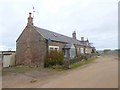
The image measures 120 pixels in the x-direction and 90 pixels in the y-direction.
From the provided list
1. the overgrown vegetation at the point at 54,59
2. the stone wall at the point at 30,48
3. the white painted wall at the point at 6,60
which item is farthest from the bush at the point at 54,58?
the white painted wall at the point at 6,60

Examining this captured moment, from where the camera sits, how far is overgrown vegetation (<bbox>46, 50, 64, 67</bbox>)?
88.6 ft

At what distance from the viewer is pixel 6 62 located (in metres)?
30.3

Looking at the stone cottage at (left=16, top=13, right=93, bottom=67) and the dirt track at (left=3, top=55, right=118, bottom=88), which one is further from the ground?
the stone cottage at (left=16, top=13, right=93, bottom=67)

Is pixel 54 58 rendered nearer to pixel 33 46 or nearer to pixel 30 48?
pixel 33 46

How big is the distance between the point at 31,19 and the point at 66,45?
843cm

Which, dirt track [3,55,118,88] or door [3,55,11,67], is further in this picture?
door [3,55,11,67]

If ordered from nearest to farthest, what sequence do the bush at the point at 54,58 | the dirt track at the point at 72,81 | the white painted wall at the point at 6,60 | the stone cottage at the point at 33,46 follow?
the dirt track at the point at 72,81 < the bush at the point at 54,58 < the stone cottage at the point at 33,46 < the white painted wall at the point at 6,60

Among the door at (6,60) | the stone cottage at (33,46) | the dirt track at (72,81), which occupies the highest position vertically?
the stone cottage at (33,46)

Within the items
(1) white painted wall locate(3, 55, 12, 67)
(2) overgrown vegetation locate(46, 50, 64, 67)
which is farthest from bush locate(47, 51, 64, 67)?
(1) white painted wall locate(3, 55, 12, 67)

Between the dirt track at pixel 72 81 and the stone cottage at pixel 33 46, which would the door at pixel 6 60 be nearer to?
the stone cottage at pixel 33 46

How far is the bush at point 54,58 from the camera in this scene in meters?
27.0

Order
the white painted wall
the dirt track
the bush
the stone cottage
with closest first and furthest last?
the dirt track, the bush, the stone cottage, the white painted wall

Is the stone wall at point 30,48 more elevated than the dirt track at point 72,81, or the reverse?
the stone wall at point 30,48

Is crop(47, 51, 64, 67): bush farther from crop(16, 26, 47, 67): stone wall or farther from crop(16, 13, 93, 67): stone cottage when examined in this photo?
crop(16, 26, 47, 67): stone wall
